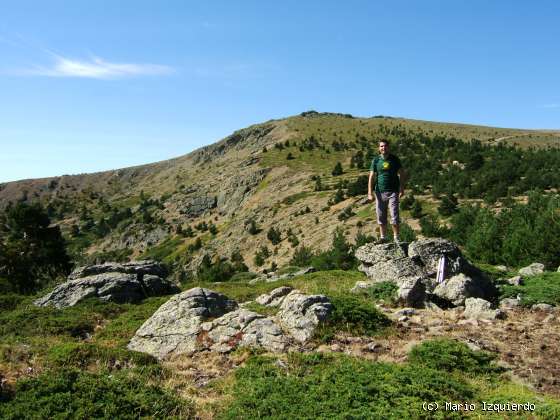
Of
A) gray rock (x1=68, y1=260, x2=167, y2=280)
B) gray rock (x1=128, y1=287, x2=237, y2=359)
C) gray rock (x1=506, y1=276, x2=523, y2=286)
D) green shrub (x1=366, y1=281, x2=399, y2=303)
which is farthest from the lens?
gray rock (x1=68, y1=260, x2=167, y2=280)

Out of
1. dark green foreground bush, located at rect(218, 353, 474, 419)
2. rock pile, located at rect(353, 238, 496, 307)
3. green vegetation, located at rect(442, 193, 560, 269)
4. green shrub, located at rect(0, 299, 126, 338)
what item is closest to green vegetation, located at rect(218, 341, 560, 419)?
dark green foreground bush, located at rect(218, 353, 474, 419)

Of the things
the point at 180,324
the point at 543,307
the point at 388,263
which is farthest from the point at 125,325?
the point at 543,307

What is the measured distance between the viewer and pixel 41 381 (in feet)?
25.0

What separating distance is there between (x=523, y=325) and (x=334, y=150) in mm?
86864

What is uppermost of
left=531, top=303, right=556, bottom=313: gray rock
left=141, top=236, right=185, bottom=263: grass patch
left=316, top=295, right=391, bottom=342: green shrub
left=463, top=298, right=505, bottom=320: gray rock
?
left=316, top=295, right=391, bottom=342: green shrub

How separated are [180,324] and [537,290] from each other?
1063 centimetres

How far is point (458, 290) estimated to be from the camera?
13.1 metres

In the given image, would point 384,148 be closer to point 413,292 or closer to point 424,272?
point 424,272

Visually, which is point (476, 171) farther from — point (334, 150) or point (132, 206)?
point (132, 206)

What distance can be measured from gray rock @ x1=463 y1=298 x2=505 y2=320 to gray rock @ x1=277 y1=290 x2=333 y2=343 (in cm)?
394

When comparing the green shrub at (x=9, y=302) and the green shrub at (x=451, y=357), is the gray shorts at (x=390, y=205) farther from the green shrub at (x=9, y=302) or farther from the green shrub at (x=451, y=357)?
the green shrub at (x=9, y=302)

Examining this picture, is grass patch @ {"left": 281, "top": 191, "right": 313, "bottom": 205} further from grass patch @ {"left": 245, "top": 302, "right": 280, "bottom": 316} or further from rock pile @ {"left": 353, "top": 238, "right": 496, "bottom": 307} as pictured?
grass patch @ {"left": 245, "top": 302, "right": 280, "bottom": 316}

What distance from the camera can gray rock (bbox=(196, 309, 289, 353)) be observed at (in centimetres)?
1038

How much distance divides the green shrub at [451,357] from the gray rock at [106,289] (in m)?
11.6
